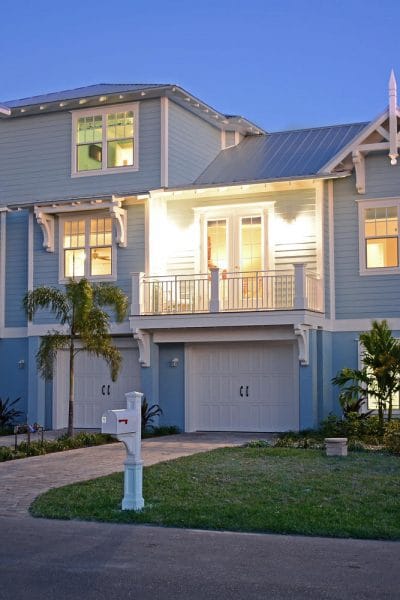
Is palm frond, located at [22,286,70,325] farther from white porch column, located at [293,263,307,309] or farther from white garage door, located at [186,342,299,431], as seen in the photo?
white porch column, located at [293,263,307,309]

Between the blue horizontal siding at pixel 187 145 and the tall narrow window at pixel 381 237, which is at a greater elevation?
the blue horizontal siding at pixel 187 145

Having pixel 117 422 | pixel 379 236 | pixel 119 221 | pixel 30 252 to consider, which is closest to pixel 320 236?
pixel 379 236

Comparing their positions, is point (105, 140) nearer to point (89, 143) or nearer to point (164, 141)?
point (89, 143)

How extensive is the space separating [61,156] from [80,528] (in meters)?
15.1

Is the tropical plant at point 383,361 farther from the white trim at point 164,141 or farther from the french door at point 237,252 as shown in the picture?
the white trim at point 164,141

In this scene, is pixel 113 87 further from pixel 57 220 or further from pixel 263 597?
pixel 263 597

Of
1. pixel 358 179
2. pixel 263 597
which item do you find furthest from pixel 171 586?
pixel 358 179

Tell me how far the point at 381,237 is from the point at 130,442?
11987 millimetres

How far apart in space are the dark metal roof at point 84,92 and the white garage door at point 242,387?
643cm

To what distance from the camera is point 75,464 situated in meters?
15.0

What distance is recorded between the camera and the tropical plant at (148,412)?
70.0 feet

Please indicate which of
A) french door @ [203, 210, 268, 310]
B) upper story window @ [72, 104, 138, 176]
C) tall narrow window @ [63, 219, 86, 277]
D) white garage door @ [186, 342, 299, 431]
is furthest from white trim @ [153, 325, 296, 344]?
upper story window @ [72, 104, 138, 176]

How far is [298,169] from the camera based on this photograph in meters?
22.1

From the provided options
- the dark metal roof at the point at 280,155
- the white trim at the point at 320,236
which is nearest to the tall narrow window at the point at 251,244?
the dark metal roof at the point at 280,155
